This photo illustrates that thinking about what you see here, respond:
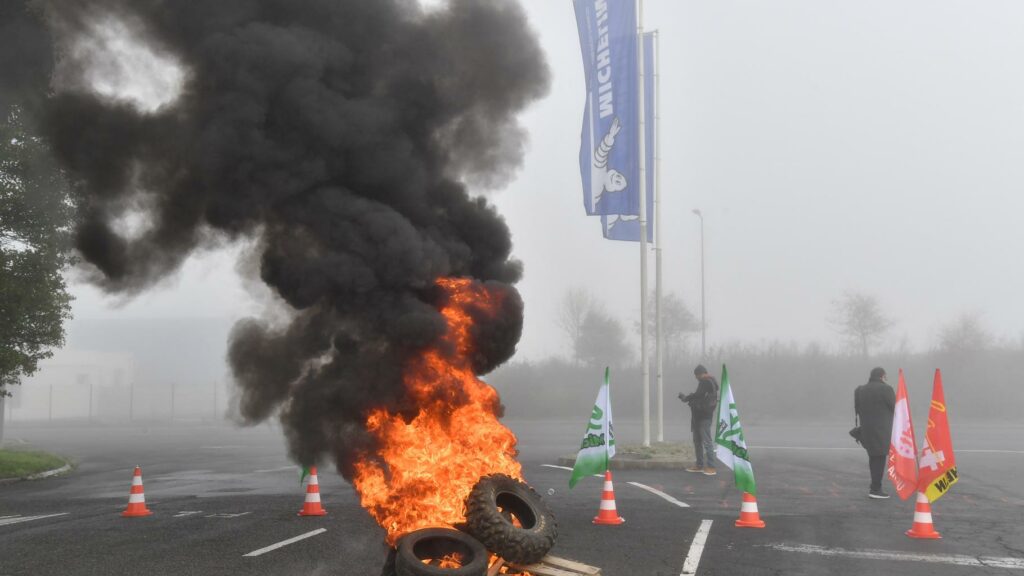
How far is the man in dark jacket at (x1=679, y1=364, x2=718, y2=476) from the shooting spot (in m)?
14.3

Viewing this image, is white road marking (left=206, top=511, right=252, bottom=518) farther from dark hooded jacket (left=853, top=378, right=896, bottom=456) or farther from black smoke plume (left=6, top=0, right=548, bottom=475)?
dark hooded jacket (left=853, top=378, right=896, bottom=456)

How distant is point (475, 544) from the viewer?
20.2 ft

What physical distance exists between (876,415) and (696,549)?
5.32 metres

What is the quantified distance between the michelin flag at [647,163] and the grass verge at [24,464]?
1340cm

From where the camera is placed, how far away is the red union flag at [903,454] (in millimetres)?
9781

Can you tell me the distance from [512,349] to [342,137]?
2.66 m

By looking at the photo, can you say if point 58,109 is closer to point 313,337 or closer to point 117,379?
point 313,337

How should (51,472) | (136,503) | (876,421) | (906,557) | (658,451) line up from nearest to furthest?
1. (906,557)
2. (136,503)
3. (876,421)
4. (658,451)
5. (51,472)

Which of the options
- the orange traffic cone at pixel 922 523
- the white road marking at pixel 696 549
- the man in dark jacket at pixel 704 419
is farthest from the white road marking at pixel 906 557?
the man in dark jacket at pixel 704 419

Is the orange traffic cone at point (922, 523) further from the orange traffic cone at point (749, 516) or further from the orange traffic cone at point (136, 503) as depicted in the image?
the orange traffic cone at point (136, 503)

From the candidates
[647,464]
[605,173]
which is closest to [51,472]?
[647,464]

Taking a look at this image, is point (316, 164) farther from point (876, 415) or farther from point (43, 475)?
point (43, 475)

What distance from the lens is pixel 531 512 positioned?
6949mm

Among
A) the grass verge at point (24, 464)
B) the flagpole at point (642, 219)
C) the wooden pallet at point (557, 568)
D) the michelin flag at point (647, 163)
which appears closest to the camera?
the wooden pallet at point (557, 568)
